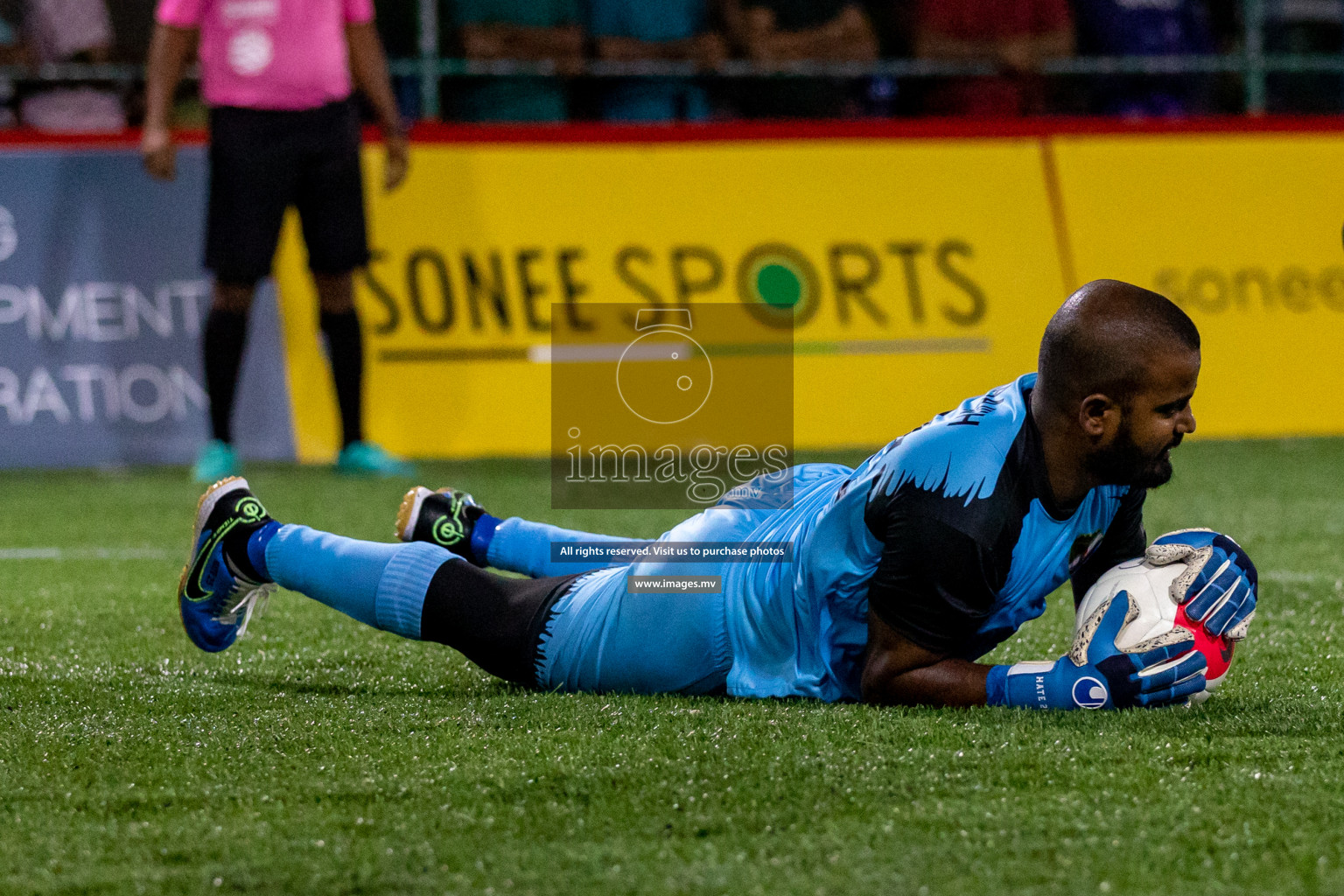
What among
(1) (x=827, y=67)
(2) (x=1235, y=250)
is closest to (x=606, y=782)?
(2) (x=1235, y=250)

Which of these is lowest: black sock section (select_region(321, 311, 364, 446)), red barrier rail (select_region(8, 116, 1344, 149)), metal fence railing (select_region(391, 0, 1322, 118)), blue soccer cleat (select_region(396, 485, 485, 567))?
black sock section (select_region(321, 311, 364, 446))

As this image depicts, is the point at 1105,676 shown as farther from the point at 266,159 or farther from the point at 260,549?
the point at 266,159

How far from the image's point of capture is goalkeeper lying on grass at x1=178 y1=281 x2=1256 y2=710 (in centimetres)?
266

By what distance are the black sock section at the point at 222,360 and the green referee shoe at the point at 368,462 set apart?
443mm

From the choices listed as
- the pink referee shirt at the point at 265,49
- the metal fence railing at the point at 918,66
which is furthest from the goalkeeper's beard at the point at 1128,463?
the metal fence railing at the point at 918,66

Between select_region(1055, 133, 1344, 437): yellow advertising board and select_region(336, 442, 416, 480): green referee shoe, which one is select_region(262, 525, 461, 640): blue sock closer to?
select_region(336, 442, 416, 480): green referee shoe

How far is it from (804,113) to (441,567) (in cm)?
576

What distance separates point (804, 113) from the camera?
8492 millimetres

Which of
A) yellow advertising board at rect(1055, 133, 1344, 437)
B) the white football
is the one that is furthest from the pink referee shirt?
the white football

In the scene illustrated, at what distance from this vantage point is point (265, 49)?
6.38 meters

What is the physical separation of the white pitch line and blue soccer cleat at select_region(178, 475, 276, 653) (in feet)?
5.30

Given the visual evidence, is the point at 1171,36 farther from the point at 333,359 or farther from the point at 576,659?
the point at 576,659

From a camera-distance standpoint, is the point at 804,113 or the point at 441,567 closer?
the point at 441,567

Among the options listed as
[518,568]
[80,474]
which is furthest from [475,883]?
[80,474]
